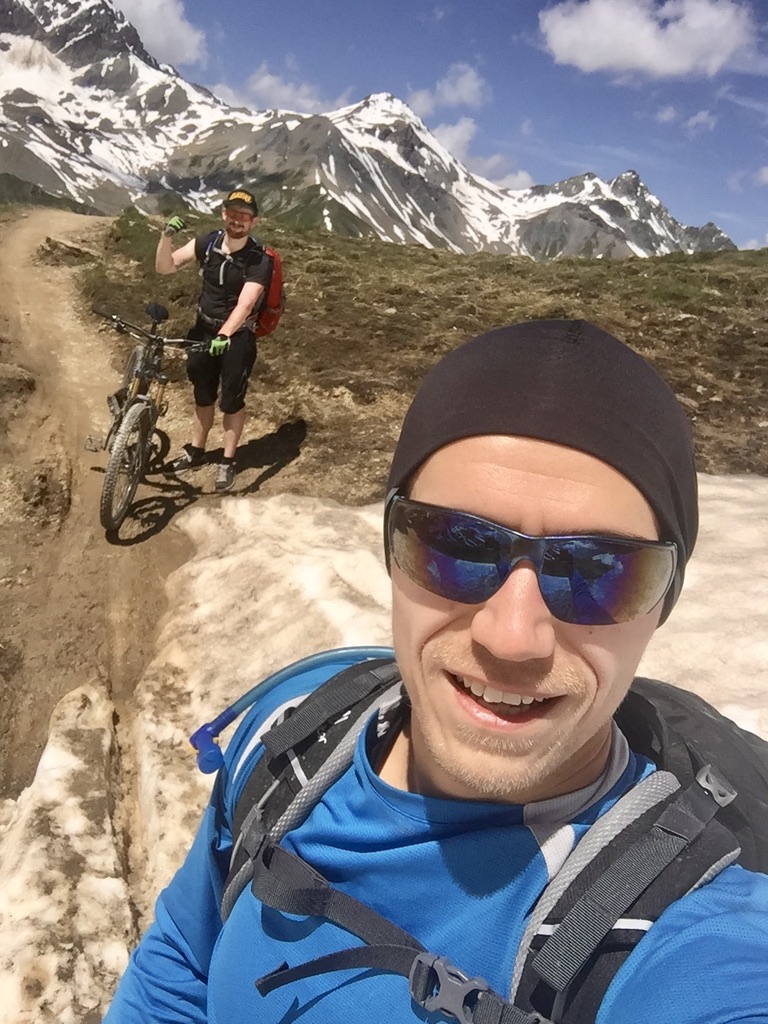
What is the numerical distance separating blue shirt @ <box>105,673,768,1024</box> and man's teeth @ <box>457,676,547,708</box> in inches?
9.5

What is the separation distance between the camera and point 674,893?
140 centimetres

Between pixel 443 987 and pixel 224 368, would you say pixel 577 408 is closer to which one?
pixel 443 987

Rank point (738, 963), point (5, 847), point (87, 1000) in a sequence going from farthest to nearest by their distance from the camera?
point (5, 847) < point (87, 1000) < point (738, 963)

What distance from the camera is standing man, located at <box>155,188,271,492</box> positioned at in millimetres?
6668

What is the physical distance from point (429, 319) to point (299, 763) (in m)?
12.2

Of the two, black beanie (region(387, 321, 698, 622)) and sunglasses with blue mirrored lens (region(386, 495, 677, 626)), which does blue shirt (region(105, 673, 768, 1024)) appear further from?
black beanie (region(387, 321, 698, 622))

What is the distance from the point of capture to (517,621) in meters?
1.60

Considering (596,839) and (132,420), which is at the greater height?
(132,420)

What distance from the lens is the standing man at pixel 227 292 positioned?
667 cm

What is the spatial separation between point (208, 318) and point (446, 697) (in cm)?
646

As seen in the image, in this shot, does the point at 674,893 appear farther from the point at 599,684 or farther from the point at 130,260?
the point at 130,260

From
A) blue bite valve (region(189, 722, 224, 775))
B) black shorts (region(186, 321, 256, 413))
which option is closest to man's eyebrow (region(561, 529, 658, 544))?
blue bite valve (region(189, 722, 224, 775))

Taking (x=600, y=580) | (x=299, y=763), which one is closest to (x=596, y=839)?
(x=600, y=580)

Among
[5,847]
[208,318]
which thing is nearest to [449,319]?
[208,318]
